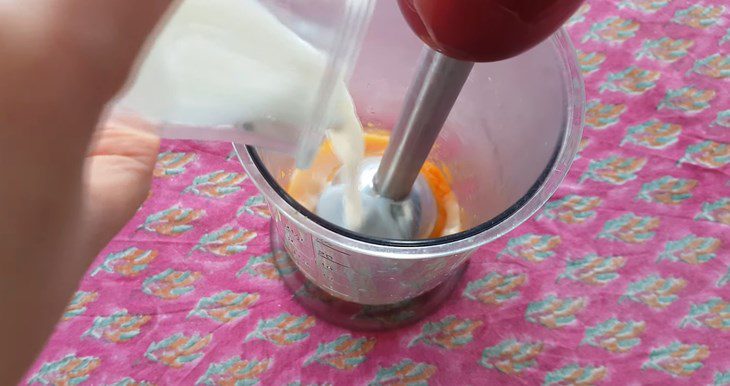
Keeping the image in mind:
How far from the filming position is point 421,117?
1.46 feet

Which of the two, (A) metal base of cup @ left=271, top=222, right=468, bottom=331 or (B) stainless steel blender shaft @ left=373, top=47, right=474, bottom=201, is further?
(A) metal base of cup @ left=271, top=222, right=468, bottom=331

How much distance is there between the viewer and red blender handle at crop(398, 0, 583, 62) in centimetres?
30

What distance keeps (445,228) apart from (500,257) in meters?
0.07

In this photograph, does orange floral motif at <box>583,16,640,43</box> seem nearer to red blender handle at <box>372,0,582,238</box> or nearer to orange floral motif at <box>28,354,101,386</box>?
red blender handle at <box>372,0,582,238</box>

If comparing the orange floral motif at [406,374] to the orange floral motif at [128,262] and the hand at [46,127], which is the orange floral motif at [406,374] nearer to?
the orange floral motif at [128,262]

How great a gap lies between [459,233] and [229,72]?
18cm

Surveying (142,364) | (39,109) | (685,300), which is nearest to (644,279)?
(685,300)

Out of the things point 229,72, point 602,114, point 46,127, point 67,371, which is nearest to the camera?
point 46,127

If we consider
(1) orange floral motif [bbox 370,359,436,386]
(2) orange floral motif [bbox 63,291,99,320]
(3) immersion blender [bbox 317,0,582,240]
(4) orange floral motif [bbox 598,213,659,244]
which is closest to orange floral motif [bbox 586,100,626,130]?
(4) orange floral motif [bbox 598,213,659,244]

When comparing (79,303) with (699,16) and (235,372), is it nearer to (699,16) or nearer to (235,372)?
(235,372)

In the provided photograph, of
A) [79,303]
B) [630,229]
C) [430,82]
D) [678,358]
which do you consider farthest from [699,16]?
[79,303]

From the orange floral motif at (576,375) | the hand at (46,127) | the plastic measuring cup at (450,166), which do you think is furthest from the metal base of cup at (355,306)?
the hand at (46,127)

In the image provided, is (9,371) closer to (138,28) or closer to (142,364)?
(138,28)

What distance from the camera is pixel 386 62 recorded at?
0.62 metres
